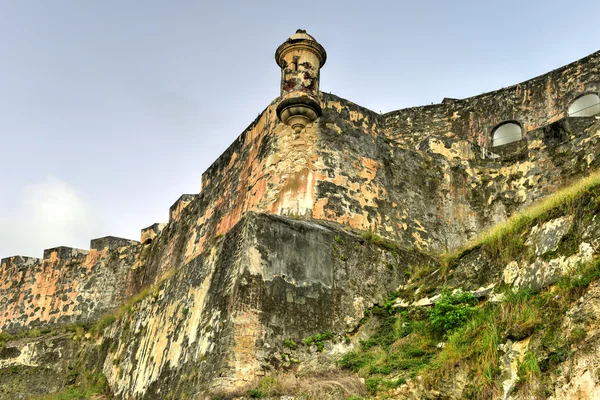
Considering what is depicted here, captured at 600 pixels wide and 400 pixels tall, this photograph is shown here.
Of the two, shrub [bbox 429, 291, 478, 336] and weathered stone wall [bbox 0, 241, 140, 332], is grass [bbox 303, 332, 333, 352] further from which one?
weathered stone wall [bbox 0, 241, 140, 332]

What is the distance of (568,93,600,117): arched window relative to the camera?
2012 centimetres

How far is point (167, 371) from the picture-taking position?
1341 centimetres

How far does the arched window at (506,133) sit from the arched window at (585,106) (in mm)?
1581

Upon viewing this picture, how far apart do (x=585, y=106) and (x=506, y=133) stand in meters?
2.33

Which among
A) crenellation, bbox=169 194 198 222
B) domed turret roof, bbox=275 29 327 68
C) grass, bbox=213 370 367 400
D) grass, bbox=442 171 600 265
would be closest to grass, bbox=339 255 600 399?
grass, bbox=213 370 367 400

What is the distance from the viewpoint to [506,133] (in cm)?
2167

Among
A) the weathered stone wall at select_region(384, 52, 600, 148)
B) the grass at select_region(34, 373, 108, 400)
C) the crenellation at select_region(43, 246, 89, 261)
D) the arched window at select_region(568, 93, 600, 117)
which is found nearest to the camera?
the grass at select_region(34, 373, 108, 400)

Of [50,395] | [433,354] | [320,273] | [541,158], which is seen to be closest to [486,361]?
[433,354]

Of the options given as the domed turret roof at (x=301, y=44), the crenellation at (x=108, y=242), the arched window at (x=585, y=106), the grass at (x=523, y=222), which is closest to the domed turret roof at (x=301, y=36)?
the domed turret roof at (x=301, y=44)

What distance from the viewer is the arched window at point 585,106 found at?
20.1m

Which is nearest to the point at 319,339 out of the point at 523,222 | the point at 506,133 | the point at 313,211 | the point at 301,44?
the point at 313,211

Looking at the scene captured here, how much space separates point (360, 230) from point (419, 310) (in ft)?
9.41

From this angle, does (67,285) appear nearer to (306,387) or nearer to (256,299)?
(256,299)

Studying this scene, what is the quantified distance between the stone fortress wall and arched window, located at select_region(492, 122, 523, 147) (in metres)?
0.19
